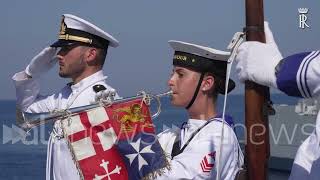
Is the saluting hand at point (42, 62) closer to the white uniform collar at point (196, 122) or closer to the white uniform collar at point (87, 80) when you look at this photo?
the white uniform collar at point (87, 80)

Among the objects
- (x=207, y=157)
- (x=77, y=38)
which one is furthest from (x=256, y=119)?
(x=77, y=38)

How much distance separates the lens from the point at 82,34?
415 cm

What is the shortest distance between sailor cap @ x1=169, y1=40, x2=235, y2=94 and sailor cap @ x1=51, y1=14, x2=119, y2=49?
791 mm

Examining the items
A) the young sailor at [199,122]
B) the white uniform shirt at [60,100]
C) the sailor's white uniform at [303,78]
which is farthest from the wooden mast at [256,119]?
the white uniform shirt at [60,100]

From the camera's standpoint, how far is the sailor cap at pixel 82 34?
4.12m

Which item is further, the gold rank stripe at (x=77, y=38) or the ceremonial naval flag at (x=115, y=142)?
the gold rank stripe at (x=77, y=38)

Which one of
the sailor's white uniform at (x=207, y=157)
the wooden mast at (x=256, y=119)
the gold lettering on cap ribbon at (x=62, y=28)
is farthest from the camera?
the gold lettering on cap ribbon at (x=62, y=28)

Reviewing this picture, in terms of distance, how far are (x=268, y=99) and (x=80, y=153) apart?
1.16 m

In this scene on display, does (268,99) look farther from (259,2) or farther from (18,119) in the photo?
(18,119)

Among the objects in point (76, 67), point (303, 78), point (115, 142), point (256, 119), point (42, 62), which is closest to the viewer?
point (303, 78)

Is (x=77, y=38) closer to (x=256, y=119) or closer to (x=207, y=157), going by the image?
(x=207, y=157)

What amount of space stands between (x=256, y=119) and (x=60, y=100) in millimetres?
2045

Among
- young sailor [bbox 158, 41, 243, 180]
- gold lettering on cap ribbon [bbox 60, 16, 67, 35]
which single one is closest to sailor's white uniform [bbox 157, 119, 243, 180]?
young sailor [bbox 158, 41, 243, 180]

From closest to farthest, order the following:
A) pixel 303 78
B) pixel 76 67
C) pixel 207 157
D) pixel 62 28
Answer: pixel 303 78 → pixel 207 157 → pixel 76 67 → pixel 62 28
